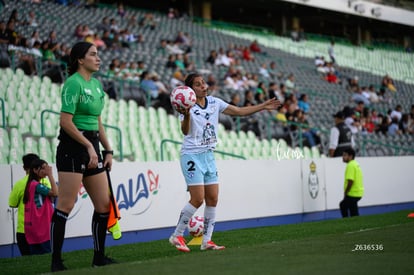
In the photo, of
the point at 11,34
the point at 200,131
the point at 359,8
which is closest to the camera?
the point at 200,131

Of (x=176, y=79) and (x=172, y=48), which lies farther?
(x=172, y=48)

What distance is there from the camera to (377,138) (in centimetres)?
2620

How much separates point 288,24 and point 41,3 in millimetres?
23682

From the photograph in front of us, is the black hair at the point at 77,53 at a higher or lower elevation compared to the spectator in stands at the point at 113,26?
lower

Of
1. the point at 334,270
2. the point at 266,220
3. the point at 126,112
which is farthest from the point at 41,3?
the point at 334,270

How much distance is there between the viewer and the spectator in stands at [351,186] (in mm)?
16234

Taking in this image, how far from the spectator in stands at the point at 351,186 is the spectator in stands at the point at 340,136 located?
1178 millimetres

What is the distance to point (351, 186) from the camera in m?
16.3

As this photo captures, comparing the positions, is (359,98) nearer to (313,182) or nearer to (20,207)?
(313,182)

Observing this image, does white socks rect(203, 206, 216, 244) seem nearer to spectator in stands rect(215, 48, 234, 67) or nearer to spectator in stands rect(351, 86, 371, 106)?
spectator in stands rect(215, 48, 234, 67)

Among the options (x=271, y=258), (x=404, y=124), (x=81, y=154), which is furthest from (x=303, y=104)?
(x=81, y=154)

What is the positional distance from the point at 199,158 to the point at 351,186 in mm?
7725

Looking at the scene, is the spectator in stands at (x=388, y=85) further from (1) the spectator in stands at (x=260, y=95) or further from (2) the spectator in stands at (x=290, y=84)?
(1) the spectator in stands at (x=260, y=95)

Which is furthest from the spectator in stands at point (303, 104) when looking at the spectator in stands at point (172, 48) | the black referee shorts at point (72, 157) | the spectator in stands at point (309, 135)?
the black referee shorts at point (72, 157)
